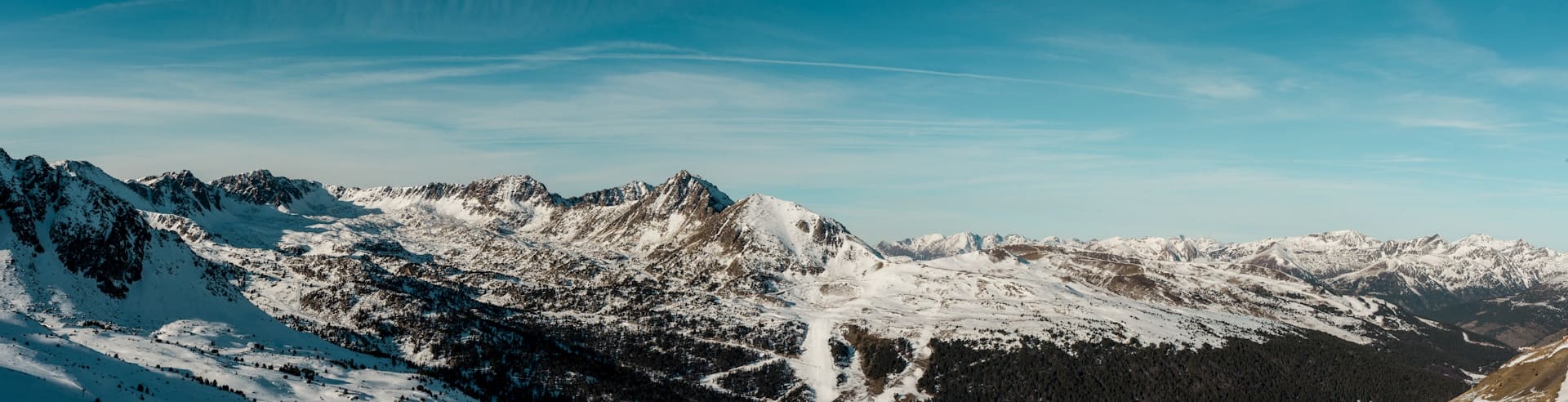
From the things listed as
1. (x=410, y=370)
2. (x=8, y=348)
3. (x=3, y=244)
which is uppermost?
(x=3, y=244)

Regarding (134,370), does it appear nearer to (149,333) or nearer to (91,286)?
(149,333)

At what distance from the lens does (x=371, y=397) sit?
15088cm

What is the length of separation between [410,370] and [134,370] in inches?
2898

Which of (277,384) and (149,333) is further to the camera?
(149,333)

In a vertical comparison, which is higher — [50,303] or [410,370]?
[50,303]

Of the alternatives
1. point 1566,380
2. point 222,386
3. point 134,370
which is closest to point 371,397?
point 222,386

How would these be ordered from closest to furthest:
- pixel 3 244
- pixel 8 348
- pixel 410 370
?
pixel 8 348, pixel 3 244, pixel 410 370

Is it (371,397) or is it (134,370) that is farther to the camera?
(371,397)

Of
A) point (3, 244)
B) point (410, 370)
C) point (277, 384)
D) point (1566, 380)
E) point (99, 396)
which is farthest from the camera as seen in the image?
point (410, 370)

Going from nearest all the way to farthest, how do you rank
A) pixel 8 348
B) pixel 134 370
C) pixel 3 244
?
pixel 8 348, pixel 134 370, pixel 3 244

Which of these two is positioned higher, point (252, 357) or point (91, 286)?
point (91, 286)

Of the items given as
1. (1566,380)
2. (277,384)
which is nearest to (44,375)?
(277,384)

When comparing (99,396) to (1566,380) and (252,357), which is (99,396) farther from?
(1566,380)

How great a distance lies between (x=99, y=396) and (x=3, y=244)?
415 feet
